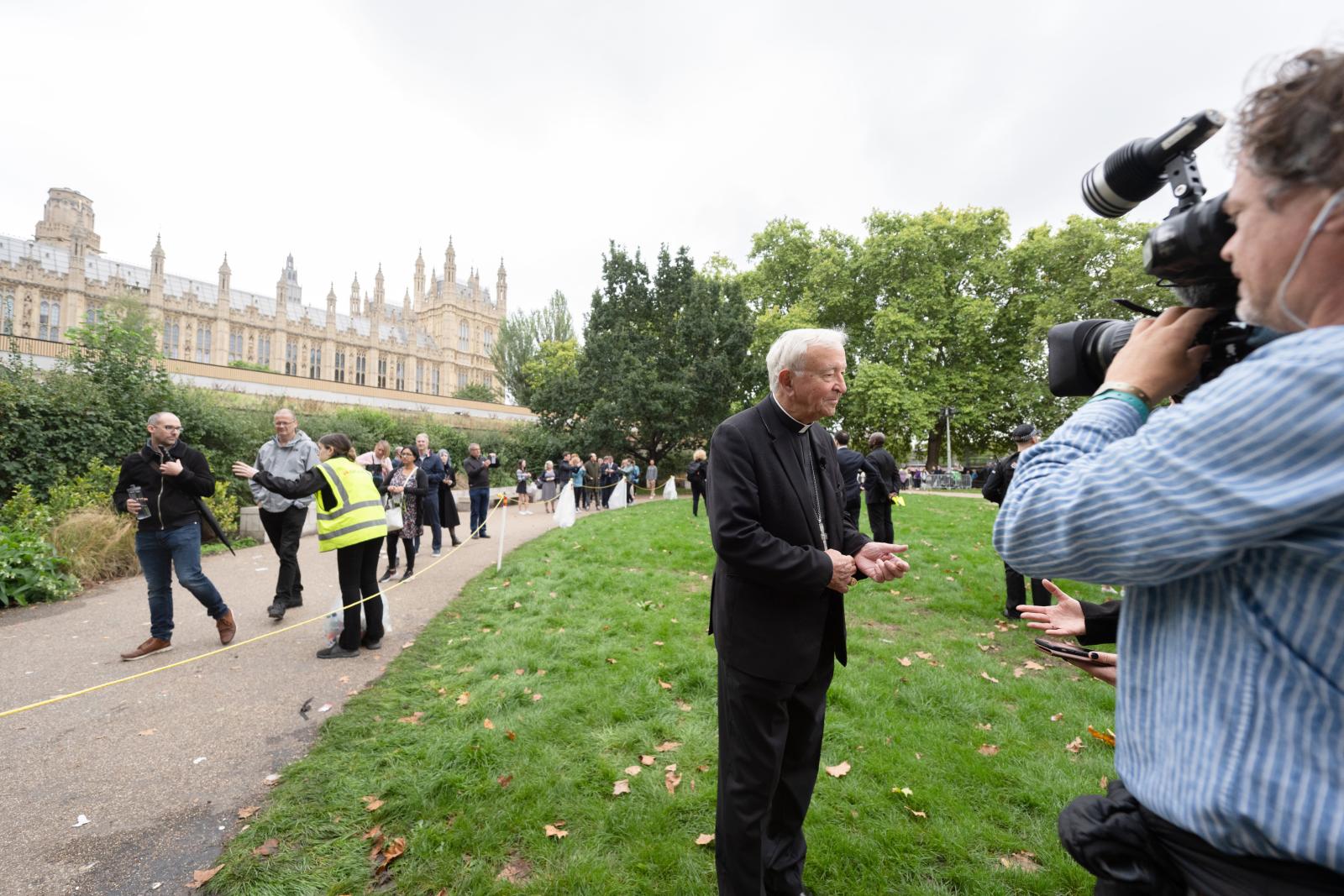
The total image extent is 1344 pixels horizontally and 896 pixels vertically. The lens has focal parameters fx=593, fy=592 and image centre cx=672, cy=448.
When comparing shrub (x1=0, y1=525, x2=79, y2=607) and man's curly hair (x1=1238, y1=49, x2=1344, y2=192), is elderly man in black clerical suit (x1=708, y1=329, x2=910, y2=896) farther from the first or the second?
shrub (x1=0, y1=525, x2=79, y2=607)

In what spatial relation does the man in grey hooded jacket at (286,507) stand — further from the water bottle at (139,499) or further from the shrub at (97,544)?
the shrub at (97,544)

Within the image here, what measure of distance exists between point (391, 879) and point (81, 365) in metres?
15.0

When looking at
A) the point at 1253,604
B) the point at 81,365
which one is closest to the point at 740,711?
the point at 1253,604

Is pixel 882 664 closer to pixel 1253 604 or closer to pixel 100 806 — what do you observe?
pixel 1253 604

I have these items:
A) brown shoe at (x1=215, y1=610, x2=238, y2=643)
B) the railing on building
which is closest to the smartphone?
brown shoe at (x1=215, y1=610, x2=238, y2=643)

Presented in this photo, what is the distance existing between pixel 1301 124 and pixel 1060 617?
130cm

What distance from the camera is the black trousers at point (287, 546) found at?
268 inches

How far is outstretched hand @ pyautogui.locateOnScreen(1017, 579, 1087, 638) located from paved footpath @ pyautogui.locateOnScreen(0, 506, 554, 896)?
373 centimetres

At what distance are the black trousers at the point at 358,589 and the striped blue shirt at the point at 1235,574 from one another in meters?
5.85

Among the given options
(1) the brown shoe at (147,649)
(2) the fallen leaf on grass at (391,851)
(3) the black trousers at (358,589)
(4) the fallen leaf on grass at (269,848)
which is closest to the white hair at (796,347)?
(2) the fallen leaf on grass at (391,851)

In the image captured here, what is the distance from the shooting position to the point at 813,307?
31547 mm

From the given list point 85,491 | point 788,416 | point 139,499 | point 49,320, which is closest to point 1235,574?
point 788,416

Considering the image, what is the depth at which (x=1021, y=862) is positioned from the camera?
112 inches

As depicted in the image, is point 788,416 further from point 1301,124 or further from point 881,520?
point 881,520
